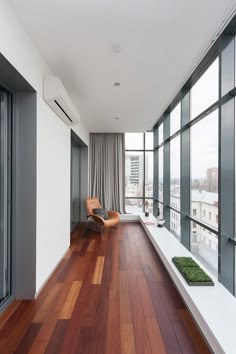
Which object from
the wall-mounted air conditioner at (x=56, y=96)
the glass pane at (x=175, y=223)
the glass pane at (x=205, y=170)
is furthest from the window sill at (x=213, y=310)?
the wall-mounted air conditioner at (x=56, y=96)

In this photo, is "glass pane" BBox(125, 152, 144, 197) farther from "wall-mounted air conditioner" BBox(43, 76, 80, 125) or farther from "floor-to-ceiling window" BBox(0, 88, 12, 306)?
"floor-to-ceiling window" BBox(0, 88, 12, 306)

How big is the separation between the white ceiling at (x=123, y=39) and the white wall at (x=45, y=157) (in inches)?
7.2

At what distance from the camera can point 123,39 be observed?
1.81m

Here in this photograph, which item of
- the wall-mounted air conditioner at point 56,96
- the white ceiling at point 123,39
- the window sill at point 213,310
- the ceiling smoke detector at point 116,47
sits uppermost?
the white ceiling at point 123,39

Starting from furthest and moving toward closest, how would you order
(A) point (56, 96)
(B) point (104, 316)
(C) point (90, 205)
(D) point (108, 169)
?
(D) point (108, 169) → (C) point (90, 205) → (A) point (56, 96) → (B) point (104, 316)

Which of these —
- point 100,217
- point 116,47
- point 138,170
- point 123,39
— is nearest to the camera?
point 123,39

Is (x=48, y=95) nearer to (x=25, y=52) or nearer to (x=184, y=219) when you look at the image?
(x=25, y=52)

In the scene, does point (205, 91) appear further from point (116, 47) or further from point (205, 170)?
point (116, 47)

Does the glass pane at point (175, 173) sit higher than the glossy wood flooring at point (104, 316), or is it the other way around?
the glass pane at point (175, 173)

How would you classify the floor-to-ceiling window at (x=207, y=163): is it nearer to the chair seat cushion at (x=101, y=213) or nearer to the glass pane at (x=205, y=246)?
the glass pane at (x=205, y=246)

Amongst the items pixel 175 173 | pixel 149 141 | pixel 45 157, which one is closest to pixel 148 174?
pixel 149 141

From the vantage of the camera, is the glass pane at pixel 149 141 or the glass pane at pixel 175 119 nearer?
the glass pane at pixel 175 119

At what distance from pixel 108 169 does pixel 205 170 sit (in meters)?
3.45

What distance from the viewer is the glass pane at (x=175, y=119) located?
11.5ft
